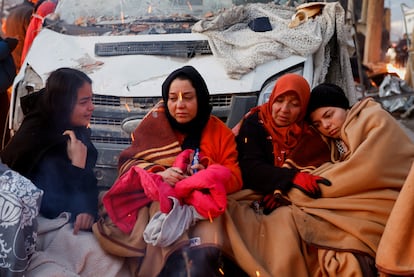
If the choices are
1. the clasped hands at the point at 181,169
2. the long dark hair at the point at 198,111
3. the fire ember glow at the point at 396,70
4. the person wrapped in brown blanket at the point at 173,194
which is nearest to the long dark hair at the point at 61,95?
the person wrapped in brown blanket at the point at 173,194

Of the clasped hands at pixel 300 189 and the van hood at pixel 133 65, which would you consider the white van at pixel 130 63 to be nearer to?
the van hood at pixel 133 65

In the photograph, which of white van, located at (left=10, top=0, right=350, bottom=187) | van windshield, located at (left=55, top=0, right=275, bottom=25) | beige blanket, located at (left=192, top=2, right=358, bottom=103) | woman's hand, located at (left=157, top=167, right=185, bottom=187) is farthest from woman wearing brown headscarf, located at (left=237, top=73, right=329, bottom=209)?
van windshield, located at (left=55, top=0, right=275, bottom=25)

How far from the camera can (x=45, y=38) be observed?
6.04 metres

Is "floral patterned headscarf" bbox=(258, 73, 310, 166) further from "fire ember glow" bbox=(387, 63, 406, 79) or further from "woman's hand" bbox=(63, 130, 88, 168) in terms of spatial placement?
"fire ember glow" bbox=(387, 63, 406, 79)

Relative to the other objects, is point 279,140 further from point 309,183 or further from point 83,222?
point 83,222

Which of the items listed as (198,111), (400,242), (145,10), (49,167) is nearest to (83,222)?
(49,167)

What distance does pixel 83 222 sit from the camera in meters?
3.57

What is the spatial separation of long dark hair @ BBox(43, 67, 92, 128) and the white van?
4.23 feet

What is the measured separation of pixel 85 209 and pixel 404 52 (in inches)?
673

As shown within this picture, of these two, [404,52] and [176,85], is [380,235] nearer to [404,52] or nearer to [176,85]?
[176,85]

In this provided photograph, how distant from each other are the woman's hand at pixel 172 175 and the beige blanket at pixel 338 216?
1.15 ft

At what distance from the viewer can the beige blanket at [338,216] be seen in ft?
11.1

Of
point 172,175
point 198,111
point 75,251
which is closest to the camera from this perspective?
point 75,251

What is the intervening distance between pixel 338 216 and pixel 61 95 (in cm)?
173
